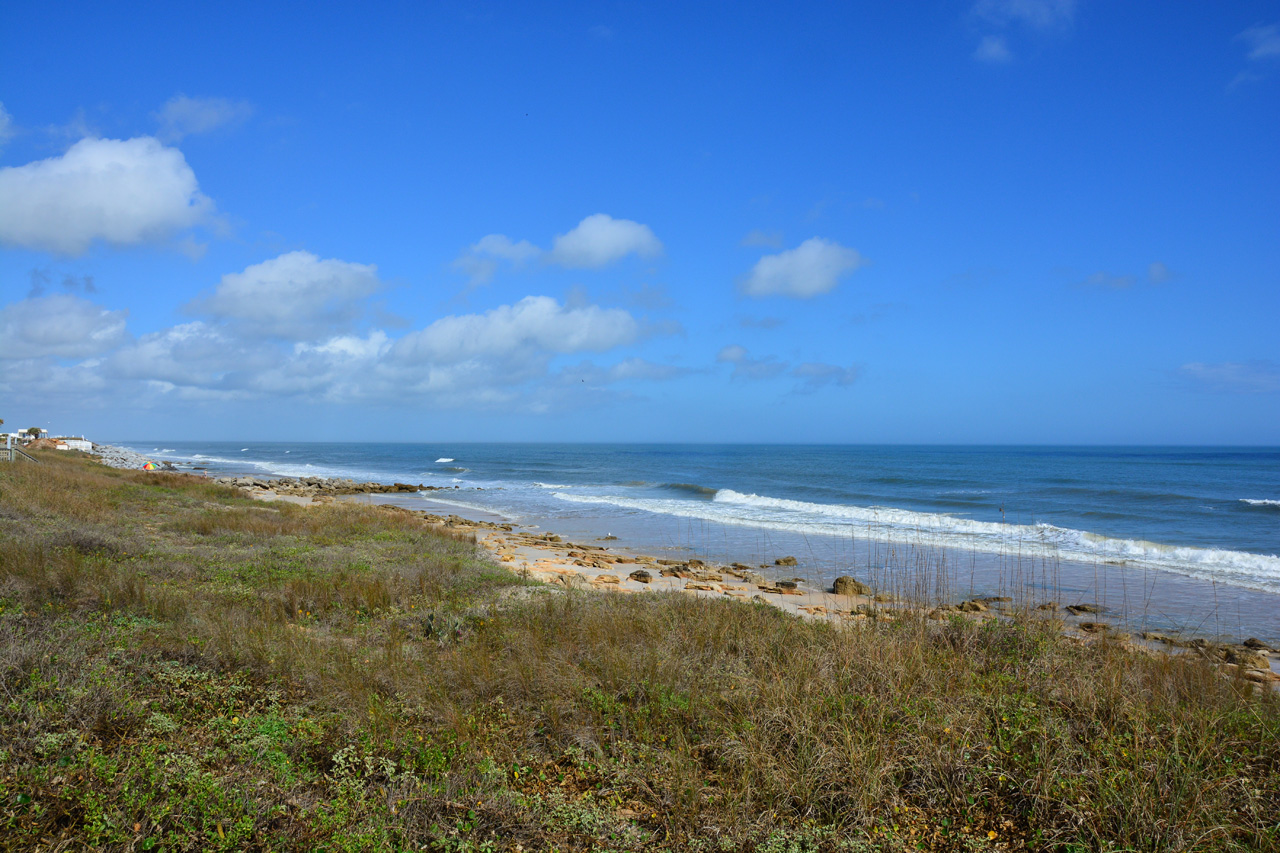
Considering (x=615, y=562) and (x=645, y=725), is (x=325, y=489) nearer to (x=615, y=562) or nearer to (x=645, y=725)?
(x=615, y=562)

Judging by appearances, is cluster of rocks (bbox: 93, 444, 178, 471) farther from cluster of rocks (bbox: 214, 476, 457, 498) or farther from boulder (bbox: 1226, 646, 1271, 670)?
boulder (bbox: 1226, 646, 1271, 670)

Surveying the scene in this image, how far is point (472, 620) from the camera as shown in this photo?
297 inches

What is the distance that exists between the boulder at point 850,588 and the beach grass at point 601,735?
6.22 m

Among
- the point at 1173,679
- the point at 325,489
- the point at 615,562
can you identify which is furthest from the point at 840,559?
the point at 325,489

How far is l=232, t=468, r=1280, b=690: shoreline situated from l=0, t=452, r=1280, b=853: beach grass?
7.26ft

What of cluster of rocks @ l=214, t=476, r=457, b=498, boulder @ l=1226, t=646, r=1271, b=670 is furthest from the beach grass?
cluster of rocks @ l=214, t=476, r=457, b=498

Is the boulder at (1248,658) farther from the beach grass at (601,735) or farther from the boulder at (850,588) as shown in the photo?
the boulder at (850,588)

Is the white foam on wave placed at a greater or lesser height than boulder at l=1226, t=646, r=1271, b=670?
lesser

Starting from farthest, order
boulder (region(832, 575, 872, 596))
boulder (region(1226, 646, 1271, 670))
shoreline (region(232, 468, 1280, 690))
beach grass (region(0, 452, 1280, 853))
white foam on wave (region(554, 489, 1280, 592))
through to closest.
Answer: white foam on wave (region(554, 489, 1280, 592)), boulder (region(832, 575, 872, 596)), boulder (region(1226, 646, 1271, 670)), shoreline (region(232, 468, 1280, 690)), beach grass (region(0, 452, 1280, 853))

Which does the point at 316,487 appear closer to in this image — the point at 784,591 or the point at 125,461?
the point at 125,461

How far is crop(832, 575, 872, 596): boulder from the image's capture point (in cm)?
1347

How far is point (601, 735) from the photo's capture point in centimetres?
483

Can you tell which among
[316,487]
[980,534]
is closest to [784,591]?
[980,534]

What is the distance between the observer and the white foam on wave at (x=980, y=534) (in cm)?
1731
